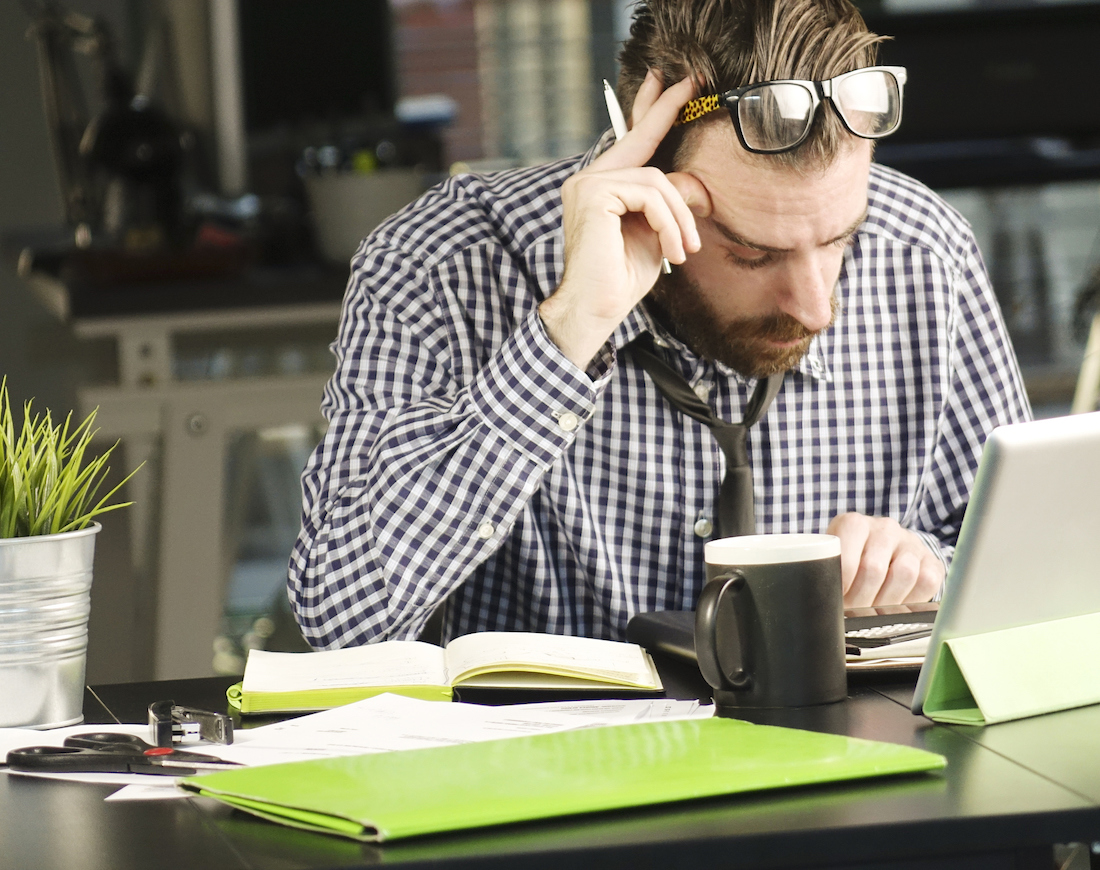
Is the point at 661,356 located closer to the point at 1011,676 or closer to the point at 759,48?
the point at 759,48

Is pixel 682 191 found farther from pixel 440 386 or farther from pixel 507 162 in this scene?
pixel 507 162

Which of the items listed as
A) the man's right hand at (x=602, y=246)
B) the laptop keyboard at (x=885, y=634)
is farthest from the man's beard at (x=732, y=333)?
the laptop keyboard at (x=885, y=634)

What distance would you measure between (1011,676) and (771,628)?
0.14 metres

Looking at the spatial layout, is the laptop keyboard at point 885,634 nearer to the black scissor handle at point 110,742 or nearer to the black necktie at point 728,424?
the black necktie at point 728,424

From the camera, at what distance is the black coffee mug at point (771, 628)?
84cm

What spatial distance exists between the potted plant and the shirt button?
1.38ft

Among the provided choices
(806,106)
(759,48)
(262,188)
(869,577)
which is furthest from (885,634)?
(262,188)

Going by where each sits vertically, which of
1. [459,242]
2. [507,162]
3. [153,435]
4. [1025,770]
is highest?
[507,162]

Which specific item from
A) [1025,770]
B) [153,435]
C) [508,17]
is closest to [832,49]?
[1025,770]

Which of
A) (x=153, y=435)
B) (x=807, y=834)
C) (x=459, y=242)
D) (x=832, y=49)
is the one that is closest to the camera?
(x=807, y=834)

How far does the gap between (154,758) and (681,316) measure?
2.45 feet

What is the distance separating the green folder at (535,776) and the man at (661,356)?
0.44 m

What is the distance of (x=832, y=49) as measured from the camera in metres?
1.26

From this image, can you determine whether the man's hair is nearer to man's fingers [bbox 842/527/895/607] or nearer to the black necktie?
the black necktie
